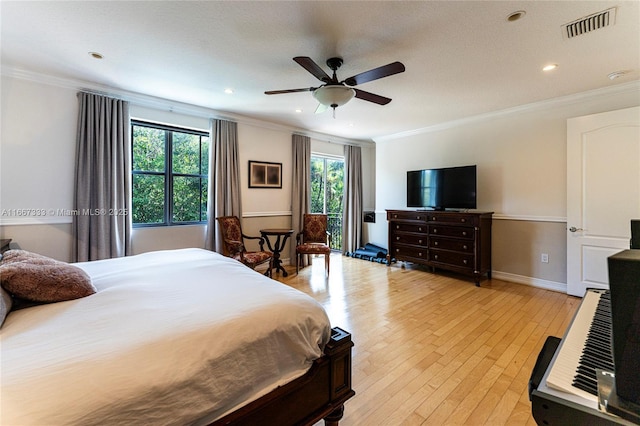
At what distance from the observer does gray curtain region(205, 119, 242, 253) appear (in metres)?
4.12

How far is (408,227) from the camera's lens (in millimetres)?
4727

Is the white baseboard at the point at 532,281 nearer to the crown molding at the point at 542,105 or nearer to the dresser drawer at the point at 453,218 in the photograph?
the dresser drawer at the point at 453,218

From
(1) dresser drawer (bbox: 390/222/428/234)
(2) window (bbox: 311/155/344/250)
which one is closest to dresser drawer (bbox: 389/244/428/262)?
(1) dresser drawer (bbox: 390/222/428/234)

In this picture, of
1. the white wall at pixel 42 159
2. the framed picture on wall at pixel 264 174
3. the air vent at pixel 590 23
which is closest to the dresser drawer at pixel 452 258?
the air vent at pixel 590 23

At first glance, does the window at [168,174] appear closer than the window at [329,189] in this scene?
Yes

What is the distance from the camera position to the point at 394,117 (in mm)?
4406

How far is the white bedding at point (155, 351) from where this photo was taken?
770mm

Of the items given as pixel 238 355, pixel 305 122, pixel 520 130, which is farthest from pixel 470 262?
pixel 238 355

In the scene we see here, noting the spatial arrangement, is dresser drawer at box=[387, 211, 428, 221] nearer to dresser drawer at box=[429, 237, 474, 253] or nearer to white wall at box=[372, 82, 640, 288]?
dresser drawer at box=[429, 237, 474, 253]

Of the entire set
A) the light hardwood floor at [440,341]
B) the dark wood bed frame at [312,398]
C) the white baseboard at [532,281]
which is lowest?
the light hardwood floor at [440,341]

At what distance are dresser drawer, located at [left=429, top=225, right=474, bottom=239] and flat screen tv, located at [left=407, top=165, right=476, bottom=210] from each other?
355mm

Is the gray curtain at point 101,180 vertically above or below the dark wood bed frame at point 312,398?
above

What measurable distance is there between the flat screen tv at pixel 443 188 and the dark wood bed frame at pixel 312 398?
11.5 feet

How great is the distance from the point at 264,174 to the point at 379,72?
9.95 feet
